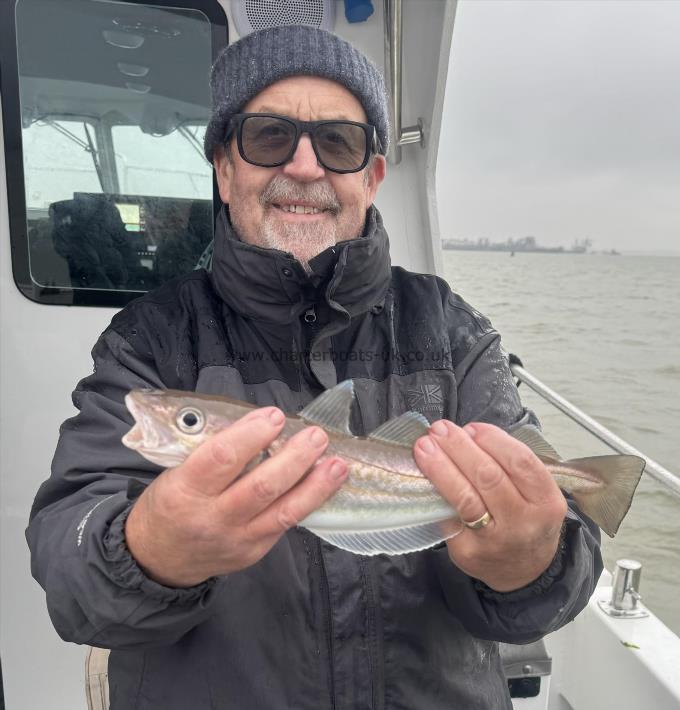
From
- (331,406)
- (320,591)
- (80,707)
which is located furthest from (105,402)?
(80,707)

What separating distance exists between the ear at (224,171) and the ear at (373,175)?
57 cm

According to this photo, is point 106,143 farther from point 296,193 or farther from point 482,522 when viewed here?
point 482,522

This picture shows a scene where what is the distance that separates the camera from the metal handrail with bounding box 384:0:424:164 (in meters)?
3.62

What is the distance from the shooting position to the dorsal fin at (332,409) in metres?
1.75

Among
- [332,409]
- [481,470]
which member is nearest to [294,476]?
[332,409]

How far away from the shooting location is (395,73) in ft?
12.3

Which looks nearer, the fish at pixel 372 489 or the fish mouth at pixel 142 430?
the fish mouth at pixel 142 430

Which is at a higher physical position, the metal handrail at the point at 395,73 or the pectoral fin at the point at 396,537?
the metal handrail at the point at 395,73

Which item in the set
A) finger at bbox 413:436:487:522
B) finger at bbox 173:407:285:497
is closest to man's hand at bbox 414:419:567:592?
finger at bbox 413:436:487:522

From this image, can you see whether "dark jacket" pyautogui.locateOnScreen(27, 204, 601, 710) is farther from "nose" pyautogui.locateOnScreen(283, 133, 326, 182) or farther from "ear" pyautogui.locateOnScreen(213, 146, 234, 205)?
"nose" pyautogui.locateOnScreen(283, 133, 326, 182)

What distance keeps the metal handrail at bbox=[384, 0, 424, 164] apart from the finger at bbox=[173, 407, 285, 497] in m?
2.86

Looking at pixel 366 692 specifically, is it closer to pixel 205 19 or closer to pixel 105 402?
pixel 105 402

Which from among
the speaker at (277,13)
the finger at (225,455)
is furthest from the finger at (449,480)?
the speaker at (277,13)

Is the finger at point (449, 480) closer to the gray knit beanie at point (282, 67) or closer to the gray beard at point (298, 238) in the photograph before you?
the gray beard at point (298, 238)
